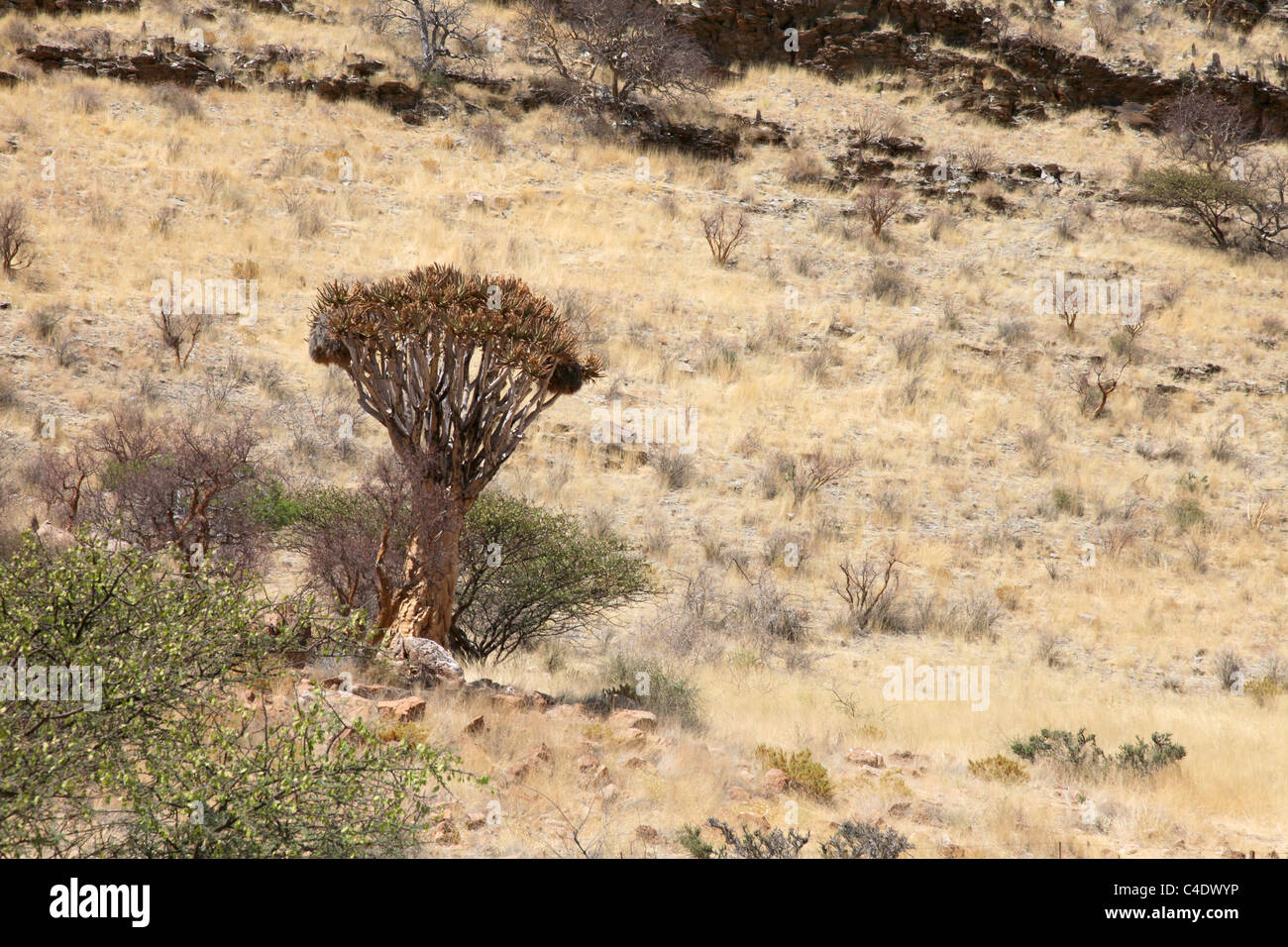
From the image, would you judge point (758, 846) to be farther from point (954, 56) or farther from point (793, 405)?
point (954, 56)

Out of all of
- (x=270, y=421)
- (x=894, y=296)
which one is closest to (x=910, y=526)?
(x=894, y=296)

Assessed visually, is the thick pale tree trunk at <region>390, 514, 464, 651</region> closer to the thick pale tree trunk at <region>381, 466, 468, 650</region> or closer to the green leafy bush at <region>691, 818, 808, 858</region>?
the thick pale tree trunk at <region>381, 466, 468, 650</region>

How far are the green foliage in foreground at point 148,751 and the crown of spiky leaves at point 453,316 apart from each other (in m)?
4.03

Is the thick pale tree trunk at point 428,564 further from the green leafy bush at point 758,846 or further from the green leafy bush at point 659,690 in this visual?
the green leafy bush at point 758,846

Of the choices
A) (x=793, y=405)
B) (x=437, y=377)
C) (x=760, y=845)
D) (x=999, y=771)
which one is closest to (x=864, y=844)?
(x=760, y=845)

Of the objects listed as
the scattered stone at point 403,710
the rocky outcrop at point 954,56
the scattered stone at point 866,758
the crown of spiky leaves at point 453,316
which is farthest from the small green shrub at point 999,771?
the rocky outcrop at point 954,56

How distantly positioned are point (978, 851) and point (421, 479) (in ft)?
19.4

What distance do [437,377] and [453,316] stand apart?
0.80m

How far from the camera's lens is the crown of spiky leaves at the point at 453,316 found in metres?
8.63

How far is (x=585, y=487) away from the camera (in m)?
16.9

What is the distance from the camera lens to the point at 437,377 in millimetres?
9094

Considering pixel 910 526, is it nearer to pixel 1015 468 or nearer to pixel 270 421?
pixel 1015 468

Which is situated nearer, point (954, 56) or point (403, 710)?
point (403, 710)

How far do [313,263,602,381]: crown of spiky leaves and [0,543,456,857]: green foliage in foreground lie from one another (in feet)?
13.2
